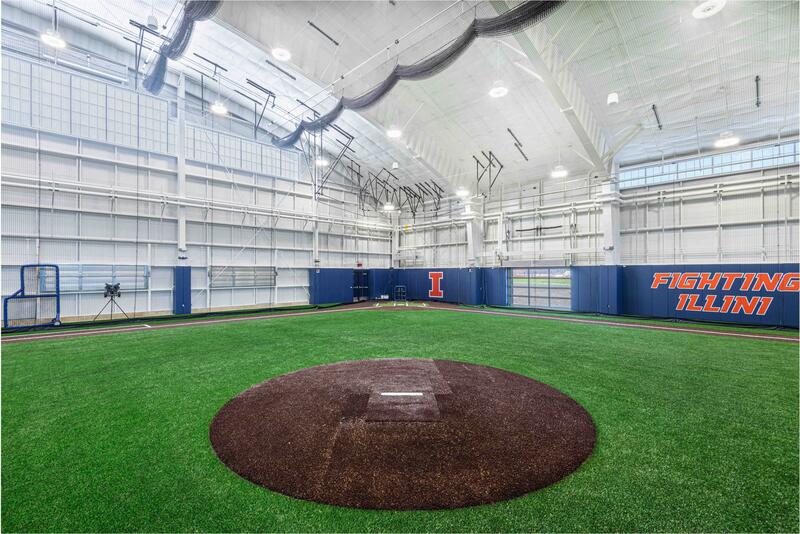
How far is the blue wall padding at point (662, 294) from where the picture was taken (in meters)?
11.5

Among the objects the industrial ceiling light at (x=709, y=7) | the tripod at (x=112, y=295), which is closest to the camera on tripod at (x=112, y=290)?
the tripod at (x=112, y=295)

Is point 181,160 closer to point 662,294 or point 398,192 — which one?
point 398,192

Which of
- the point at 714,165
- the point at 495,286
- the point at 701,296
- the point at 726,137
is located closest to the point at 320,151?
the point at 495,286

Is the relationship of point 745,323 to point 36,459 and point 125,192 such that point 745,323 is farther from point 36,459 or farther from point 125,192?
point 125,192

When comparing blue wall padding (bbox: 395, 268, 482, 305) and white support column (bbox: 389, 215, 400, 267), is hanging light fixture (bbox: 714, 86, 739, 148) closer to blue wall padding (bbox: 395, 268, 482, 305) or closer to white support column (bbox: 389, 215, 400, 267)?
blue wall padding (bbox: 395, 268, 482, 305)

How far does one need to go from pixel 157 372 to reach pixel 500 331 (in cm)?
916

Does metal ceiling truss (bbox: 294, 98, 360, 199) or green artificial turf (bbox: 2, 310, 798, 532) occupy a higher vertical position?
metal ceiling truss (bbox: 294, 98, 360, 199)

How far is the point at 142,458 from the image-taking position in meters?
3.15

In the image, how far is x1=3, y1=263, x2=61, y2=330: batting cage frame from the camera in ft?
35.0

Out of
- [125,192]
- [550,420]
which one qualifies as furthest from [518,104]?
[125,192]

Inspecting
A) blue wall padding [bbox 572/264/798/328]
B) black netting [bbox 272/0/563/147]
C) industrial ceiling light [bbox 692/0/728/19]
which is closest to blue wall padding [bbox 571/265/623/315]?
blue wall padding [bbox 572/264/798/328]

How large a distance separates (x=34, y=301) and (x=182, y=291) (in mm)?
4662

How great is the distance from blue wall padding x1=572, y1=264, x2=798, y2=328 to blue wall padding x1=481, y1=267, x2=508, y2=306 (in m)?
3.76

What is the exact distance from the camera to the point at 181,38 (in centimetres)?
1117
